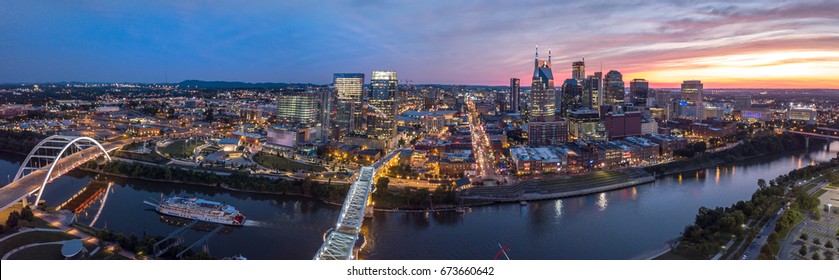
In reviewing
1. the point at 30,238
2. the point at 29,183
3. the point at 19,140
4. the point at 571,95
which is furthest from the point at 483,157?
the point at 571,95

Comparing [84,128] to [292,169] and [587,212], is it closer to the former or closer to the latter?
[292,169]

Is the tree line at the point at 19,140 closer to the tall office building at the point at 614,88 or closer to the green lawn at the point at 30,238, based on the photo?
the green lawn at the point at 30,238

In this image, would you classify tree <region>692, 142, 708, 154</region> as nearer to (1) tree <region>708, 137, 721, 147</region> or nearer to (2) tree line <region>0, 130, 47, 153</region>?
(1) tree <region>708, 137, 721, 147</region>

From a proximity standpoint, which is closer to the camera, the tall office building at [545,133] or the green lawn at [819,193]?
the green lawn at [819,193]

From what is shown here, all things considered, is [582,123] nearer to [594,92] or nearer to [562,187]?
[594,92]

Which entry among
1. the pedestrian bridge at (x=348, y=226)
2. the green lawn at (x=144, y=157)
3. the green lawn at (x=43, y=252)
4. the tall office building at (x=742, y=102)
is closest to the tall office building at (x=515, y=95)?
the tall office building at (x=742, y=102)

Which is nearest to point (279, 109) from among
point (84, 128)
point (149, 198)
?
point (84, 128)
